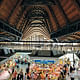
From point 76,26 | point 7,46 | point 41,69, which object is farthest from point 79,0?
point 7,46

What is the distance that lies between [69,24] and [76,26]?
1.03m

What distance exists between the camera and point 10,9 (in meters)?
12.1

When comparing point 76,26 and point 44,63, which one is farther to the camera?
point 44,63

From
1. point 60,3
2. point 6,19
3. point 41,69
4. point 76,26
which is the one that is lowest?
point 41,69

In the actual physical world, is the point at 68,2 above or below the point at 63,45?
above

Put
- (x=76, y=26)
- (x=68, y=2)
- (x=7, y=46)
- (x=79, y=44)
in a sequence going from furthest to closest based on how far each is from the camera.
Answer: (x=7, y=46) < (x=79, y=44) < (x=76, y=26) < (x=68, y=2)

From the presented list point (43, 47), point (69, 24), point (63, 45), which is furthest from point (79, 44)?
point (43, 47)

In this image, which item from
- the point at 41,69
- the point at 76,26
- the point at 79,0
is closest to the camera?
the point at 79,0

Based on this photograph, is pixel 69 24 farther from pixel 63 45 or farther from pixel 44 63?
pixel 44 63

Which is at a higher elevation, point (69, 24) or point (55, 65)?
point (69, 24)

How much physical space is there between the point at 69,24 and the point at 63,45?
3.20 meters

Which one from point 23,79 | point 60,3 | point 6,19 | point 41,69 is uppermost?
point 60,3

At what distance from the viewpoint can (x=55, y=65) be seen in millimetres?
15758

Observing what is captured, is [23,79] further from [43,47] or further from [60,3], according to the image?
[60,3]
